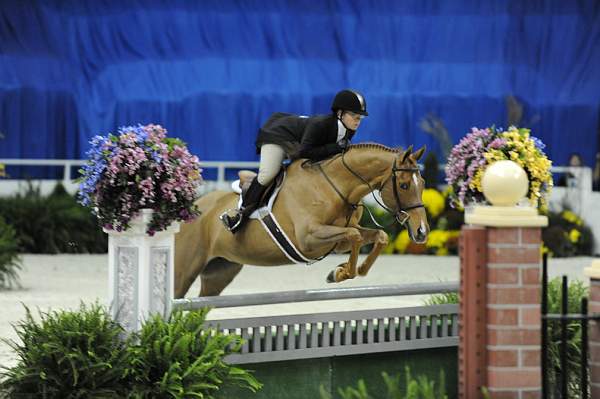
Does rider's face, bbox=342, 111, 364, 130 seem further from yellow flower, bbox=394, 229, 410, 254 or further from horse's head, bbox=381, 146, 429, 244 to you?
yellow flower, bbox=394, 229, 410, 254

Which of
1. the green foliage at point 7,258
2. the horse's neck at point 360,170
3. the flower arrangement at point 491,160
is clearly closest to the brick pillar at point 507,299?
the horse's neck at point 360,170

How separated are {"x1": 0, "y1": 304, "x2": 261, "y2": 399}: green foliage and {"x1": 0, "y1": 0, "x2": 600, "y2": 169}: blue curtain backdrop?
1342 centimetres

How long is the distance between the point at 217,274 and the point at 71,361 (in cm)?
269

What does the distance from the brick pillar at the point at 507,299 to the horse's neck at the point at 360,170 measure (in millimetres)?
2321

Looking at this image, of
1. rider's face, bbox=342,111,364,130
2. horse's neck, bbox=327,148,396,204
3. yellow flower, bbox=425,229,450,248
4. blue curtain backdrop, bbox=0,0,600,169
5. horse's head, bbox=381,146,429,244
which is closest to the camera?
horse's head, bbox=381,146,429,244

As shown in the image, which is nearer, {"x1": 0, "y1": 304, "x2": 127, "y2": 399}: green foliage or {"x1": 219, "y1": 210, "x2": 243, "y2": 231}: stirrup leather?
{"x1": 0, "y1": 304, "x2": 127, "y2": 399}: green foliage

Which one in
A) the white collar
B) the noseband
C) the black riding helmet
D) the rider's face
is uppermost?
the black riding helmet

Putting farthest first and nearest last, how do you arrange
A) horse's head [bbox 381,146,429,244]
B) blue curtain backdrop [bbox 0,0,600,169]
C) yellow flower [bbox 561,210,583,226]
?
blue curtain backdrop [bbox 0,0,600,169] < yellow flower [bbox 561,210,583,226] < horse's head [bbox 381,146,429,244]

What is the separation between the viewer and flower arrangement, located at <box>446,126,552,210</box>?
300 inches

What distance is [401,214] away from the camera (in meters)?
6.98

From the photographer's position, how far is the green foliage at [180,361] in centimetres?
571

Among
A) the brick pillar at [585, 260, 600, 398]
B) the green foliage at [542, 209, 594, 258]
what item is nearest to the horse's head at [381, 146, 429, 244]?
the brick pillar at [585, 260, 600, 398]

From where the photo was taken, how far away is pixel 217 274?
27.1ft

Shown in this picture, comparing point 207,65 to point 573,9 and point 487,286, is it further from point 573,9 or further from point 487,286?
point 487,286
